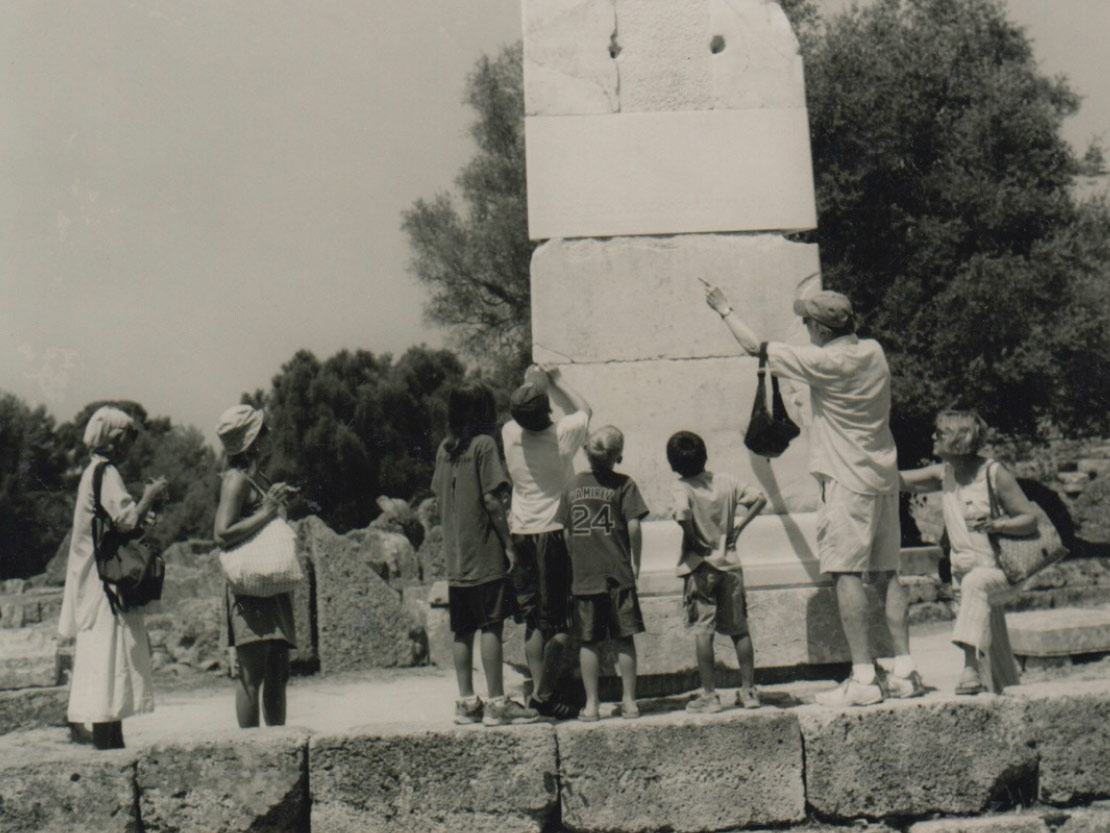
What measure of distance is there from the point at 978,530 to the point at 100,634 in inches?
138

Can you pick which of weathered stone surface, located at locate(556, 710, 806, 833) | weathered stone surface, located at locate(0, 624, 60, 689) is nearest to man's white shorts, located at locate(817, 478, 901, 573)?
weathered stone surface, located at locate(556, 710, 806, 833)

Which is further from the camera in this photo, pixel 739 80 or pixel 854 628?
pixel 739 80

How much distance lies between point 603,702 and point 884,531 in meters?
1.39

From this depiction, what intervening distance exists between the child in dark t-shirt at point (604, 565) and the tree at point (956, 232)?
1470 cm

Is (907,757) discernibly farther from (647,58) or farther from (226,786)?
(647,58)

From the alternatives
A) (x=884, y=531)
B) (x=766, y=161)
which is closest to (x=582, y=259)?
(x=766, y=161)

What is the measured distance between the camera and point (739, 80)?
6199 mm

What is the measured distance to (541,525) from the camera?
536cm

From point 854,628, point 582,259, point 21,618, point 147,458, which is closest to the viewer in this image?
point 854,628

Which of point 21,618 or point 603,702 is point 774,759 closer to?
point 603,702

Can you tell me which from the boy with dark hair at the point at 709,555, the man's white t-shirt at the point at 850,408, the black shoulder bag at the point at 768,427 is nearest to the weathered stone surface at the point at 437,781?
the boy with dark hair at the point at 709,555

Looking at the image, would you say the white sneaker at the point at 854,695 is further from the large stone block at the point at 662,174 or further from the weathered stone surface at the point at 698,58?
the weathered stone surface at the point at 698,58

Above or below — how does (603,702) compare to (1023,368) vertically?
below

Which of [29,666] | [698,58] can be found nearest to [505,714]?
[698,58]
